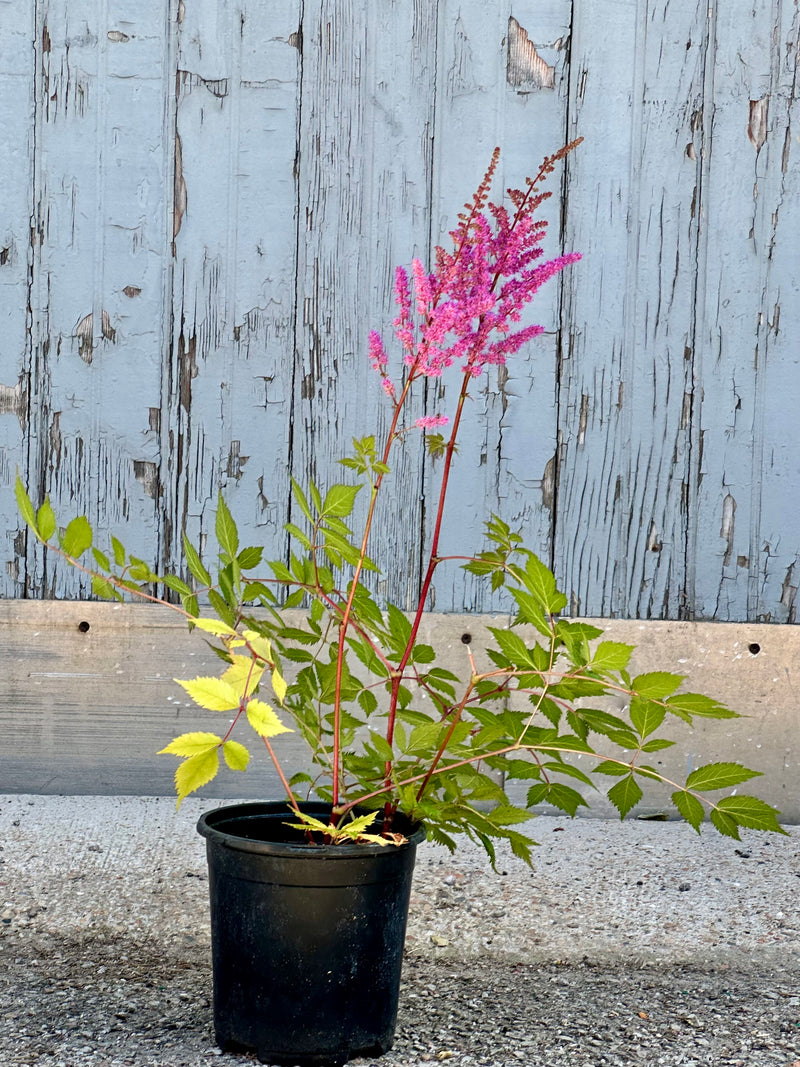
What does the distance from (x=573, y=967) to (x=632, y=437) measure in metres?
1.15

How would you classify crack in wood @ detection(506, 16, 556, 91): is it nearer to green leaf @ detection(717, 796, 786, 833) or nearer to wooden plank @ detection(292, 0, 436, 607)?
wooden plank @ detection(292, 0, 436, 607)

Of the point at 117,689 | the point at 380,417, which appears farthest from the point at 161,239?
Result: the point at 117,689

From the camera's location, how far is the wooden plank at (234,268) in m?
2.21

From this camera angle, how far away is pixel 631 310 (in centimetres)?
225

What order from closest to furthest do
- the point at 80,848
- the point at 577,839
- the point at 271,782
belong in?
1. the point at 80,848
2. the point at 577,839
3. the point at 271,782

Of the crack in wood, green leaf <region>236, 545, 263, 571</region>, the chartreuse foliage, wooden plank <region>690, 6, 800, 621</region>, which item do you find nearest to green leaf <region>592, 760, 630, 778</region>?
the chartreuse foliage

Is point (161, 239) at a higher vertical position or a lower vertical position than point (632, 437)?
higher

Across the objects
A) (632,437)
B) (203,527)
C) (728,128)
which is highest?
(728,128)

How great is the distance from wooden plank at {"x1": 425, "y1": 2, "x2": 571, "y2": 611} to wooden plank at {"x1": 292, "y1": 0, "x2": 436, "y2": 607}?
51 mm

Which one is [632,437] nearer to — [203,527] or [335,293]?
[335,293]

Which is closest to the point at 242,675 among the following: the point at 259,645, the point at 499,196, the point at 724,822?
the point at 259,645

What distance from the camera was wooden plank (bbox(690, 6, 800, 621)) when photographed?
2.25 m

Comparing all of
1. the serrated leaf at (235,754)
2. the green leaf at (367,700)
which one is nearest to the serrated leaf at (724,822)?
the green leaf at (367,700)

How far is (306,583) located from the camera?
50.6 inches
